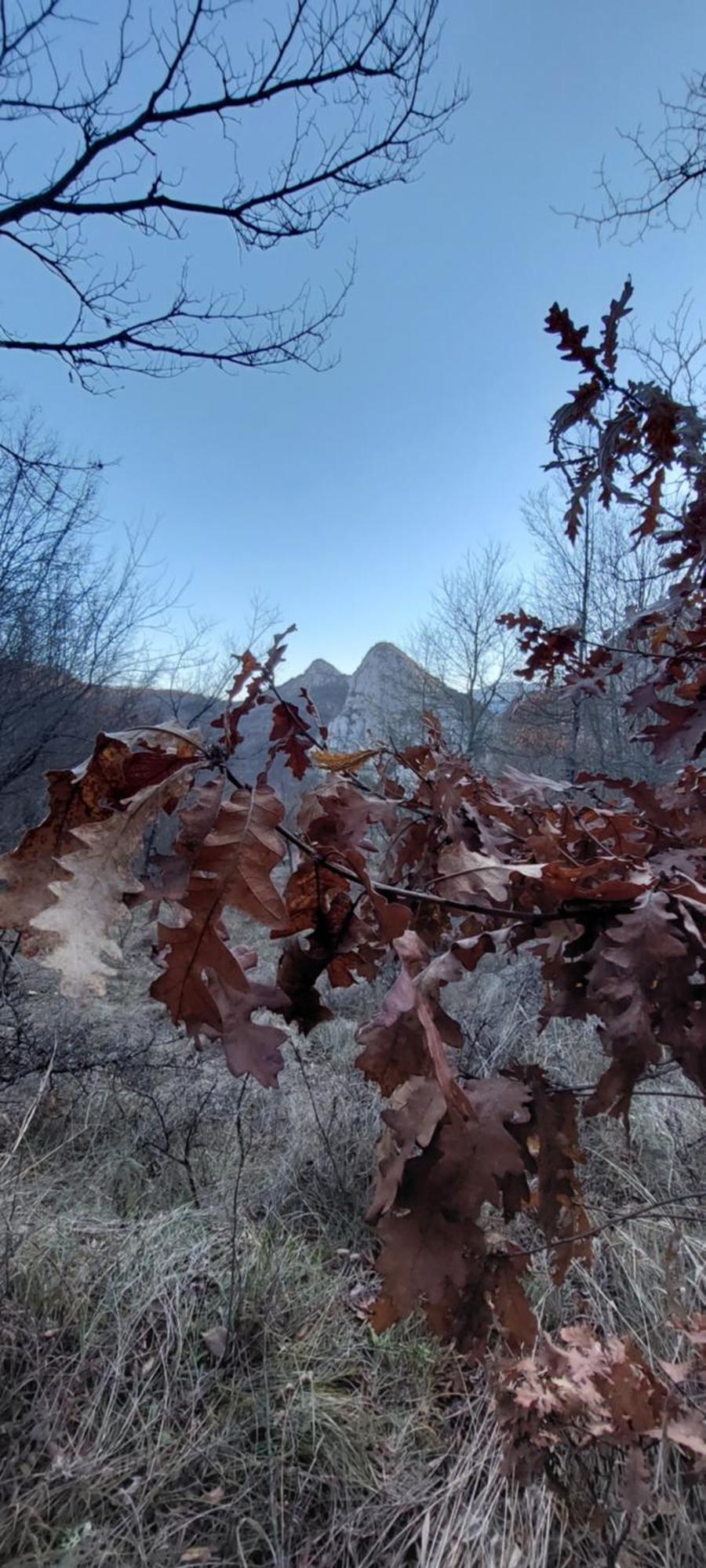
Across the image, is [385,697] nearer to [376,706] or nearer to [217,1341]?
[376,706]

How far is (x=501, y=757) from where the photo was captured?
1042cm

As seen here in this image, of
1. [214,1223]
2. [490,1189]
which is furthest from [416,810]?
[214,1223]

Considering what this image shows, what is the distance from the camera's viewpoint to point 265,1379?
5.66ft

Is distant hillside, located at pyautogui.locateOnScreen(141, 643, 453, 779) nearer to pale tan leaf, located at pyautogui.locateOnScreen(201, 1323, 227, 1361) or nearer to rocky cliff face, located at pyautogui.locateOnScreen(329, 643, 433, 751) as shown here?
rocky cliff face, located at pyautogui.locateOnScreen(329, 643, 433, 751)

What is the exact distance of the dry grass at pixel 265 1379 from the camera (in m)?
1.40

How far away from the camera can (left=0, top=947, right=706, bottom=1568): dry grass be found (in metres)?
1.40

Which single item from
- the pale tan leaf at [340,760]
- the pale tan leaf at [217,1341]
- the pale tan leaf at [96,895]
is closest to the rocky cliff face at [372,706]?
the pale tan leaf at [217,1341]

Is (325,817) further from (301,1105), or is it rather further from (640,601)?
(640,601)

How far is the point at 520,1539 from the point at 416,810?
157 cm

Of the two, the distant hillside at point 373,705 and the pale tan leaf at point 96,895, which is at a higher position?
the distant hillside at point 373,705

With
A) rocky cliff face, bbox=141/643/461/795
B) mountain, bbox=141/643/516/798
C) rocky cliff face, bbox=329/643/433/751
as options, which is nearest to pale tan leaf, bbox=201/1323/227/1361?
mountain, bbox=141/643/516/798

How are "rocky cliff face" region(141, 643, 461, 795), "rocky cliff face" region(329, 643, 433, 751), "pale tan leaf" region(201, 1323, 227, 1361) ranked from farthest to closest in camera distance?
1. "rocky cliff face" region(329, 643, 433, 751)
2. "rocky cliff face" region(141, 643, 461, 795)
3. "pale tan leaf" region(201, 1323, 227, 1361)

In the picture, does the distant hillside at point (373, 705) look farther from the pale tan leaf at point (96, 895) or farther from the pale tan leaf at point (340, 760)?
the pale tan leaf at point (96, 895)

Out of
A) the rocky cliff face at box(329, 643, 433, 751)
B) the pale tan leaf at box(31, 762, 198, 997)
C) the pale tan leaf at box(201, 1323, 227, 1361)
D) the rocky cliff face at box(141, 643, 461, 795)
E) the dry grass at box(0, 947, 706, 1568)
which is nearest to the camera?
the pale tan leaf at box(31, 762, 198, 997)
